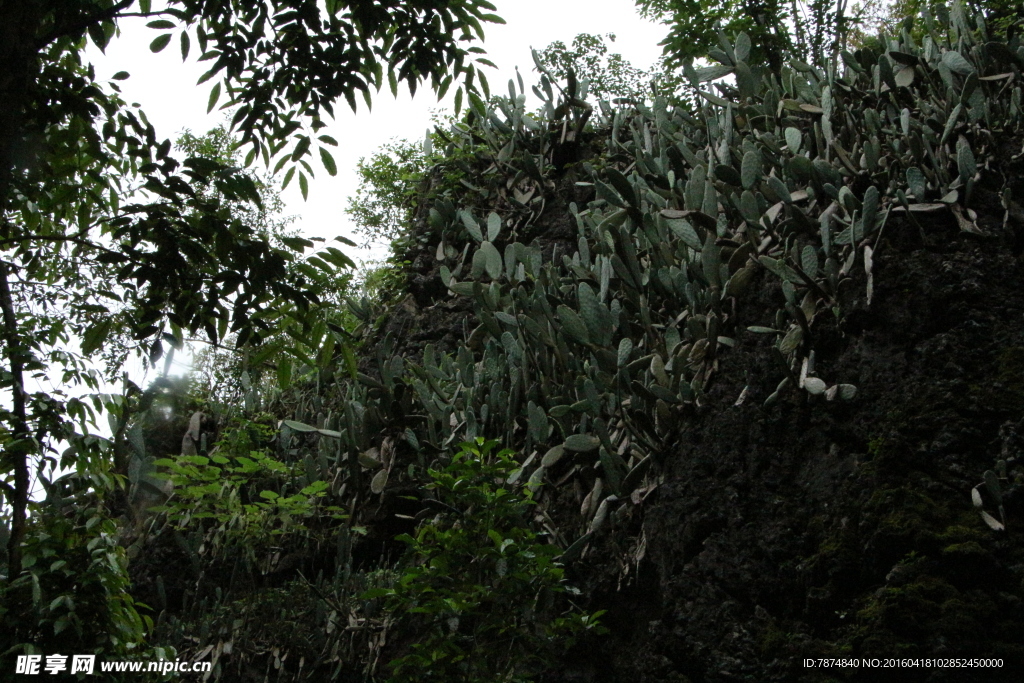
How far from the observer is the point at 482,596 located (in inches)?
127

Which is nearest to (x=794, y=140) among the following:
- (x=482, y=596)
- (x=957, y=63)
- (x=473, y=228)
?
(x=957, y=63)

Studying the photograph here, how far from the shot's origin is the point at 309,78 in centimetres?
295

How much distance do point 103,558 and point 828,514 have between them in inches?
103

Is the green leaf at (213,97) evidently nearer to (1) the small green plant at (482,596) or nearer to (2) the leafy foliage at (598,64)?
(1) the small green plant at (482,596)

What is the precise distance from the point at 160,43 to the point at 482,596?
7.46 ft

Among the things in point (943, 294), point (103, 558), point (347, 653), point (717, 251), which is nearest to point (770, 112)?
point (717, 251)

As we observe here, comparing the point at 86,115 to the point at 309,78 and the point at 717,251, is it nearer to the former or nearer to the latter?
the point at 309,78

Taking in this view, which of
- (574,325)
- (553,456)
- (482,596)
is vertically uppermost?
(574,325)

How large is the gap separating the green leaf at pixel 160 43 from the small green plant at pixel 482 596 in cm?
182

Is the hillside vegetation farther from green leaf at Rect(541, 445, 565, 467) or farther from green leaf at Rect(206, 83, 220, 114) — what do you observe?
green leaf at Rect(206, 83, 220, 114)

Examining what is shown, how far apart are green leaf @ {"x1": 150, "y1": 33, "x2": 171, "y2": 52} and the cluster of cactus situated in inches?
42.7

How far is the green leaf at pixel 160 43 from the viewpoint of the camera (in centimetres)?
285

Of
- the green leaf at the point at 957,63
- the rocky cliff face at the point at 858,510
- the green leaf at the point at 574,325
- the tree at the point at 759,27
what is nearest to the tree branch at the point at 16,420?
the rocky cliff face at the point at 858,510

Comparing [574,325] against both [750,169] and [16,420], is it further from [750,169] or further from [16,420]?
[16,420]
